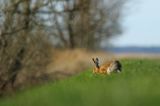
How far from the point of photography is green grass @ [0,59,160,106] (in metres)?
10.8

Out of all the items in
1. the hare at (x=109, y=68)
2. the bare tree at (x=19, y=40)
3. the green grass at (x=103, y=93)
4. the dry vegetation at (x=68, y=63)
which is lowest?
the dry vegetation at (x=68, y=63)

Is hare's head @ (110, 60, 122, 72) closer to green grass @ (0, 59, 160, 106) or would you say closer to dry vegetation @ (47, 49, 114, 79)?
green grass @ (0, 59, 160, 106)

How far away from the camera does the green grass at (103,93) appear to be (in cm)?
1078

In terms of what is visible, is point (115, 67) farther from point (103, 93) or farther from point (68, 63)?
point (68, 63)

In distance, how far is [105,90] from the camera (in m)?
12.0

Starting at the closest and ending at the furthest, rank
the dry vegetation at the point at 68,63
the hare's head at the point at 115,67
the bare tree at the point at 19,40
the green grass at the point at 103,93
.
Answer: the green grass at the point at 103,93 < the hare's head at the point at 115,67 < the bare tree at the point at 19,40 < the dry vegetation at the point at 68,63

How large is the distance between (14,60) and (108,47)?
1673cm

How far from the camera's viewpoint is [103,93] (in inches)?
460

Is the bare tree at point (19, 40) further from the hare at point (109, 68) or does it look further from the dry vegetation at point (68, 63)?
the hare at point (109, 68)

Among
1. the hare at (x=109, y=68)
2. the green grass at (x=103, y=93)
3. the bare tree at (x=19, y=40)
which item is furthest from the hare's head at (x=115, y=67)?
the bare tree at (x=19, y=40)

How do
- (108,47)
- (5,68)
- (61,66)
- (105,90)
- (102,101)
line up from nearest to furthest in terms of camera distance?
(102,101) → (105,90) → (5,68) → (61,66) → (108,47)

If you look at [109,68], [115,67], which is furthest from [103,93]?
[109,68]

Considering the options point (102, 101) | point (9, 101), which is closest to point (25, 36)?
point (9, 101)

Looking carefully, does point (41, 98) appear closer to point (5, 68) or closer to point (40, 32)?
point (5, 68)
